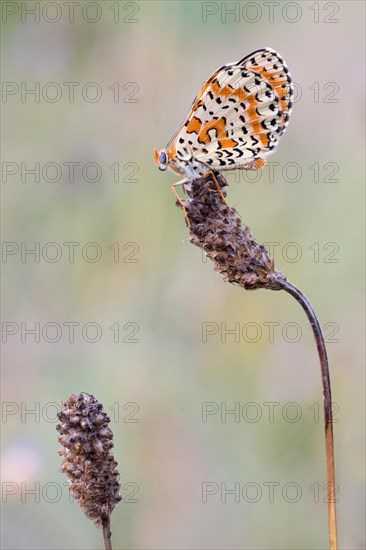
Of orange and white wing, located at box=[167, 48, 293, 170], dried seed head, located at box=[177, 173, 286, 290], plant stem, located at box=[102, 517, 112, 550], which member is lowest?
plant stem, located at box=[102, 517, 112, 550]

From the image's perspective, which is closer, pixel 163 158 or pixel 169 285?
pixel 163 158

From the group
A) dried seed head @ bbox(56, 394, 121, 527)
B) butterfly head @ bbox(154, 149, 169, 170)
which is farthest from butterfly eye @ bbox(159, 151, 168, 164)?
dried seed head @ bbox(56, 394, 121, 527)

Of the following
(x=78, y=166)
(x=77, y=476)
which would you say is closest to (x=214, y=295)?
(x=78, y=166)

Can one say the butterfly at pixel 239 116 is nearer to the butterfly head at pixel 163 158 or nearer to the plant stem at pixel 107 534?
the butterfly head at pixel 163 158

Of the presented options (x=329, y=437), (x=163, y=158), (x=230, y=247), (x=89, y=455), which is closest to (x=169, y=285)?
(x=163, y=158)

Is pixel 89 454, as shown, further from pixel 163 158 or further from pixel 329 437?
pixel 163 158

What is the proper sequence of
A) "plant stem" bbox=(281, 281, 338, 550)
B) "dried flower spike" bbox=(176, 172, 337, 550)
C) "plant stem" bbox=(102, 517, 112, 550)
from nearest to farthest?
"plant stem" bbox=(281, 281, 338, 550), "plant stem" bbox=(102, 517, 112, 550), "dried flower spike" bbox=(176, 172, 337, 550)

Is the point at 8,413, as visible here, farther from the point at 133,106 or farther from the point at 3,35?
the point at 3,35

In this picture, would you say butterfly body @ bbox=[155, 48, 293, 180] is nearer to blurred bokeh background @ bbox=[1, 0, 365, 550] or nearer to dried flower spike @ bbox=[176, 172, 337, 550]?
dried flower spike @ bbox=[176, 172, 337, 550]

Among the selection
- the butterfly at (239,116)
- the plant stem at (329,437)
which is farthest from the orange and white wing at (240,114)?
the plant stem at (329,437)
